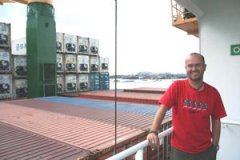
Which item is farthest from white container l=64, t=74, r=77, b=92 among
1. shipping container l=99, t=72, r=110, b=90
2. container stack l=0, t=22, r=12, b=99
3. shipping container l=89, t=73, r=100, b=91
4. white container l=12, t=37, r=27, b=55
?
container stack l=0, t=22, r=12, b=99

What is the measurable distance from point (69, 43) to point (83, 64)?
117cm

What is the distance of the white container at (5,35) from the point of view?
896cm

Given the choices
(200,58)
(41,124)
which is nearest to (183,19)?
(41,124)

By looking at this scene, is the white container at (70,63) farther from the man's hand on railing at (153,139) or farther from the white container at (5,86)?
the man's hand on railing at (153,139)

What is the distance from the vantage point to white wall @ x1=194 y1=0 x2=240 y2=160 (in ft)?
12.6

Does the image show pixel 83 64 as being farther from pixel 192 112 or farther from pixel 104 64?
pixel 192 112

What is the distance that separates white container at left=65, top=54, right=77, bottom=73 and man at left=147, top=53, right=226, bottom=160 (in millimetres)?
9604

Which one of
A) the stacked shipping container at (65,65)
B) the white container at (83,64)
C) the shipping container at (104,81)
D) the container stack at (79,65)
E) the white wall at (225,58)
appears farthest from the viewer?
the shipping container at (104,81)

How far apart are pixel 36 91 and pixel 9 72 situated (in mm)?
1184

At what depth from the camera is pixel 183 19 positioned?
10562 mm

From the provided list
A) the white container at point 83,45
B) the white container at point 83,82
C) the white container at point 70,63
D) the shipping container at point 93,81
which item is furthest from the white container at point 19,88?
A: the shipping container at point 93,81

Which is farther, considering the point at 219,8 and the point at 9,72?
the point at 9,72

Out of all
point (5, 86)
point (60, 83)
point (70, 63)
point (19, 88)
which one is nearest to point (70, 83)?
point (60, 83)

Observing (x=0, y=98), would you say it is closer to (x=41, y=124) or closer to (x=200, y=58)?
(x=41, y=124)
